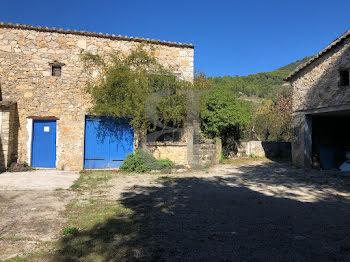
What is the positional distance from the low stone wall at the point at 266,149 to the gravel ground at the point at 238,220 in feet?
26.5

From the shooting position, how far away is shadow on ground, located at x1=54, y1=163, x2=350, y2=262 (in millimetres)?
2812

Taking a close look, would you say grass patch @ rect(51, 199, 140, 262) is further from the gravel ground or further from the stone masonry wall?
the stone masonry wall

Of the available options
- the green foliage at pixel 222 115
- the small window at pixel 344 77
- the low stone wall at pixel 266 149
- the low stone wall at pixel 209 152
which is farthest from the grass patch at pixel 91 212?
the low stone wall at pixel 266 149

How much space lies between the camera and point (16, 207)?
15.1 ft

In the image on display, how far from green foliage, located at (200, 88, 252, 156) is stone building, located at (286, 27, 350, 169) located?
3029 millimetres

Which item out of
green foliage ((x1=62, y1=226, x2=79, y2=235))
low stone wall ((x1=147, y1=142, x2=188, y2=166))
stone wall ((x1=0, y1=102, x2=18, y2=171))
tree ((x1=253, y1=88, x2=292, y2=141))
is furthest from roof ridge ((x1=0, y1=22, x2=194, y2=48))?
tree ((x1=253, y1=88, x2=292, y2=141))

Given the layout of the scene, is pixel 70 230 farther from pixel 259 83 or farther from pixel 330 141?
pixel 259 83

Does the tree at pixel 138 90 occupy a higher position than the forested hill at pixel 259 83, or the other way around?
the forested hill at pixel 259 83

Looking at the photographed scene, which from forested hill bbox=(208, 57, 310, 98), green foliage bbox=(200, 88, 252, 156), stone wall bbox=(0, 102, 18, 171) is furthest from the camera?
forested hill bbox=(208, 57, 310, 98)

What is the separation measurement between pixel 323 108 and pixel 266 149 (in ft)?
21.3

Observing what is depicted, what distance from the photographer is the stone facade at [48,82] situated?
9.52 m

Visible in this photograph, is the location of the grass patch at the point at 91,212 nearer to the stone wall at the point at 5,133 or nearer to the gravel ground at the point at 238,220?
the gravel ground at the point at 238,220

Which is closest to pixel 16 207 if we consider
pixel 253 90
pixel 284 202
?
pixel 284 202

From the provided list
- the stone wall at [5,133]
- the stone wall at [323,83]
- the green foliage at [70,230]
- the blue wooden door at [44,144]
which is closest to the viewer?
the green foliage at [70,230]
